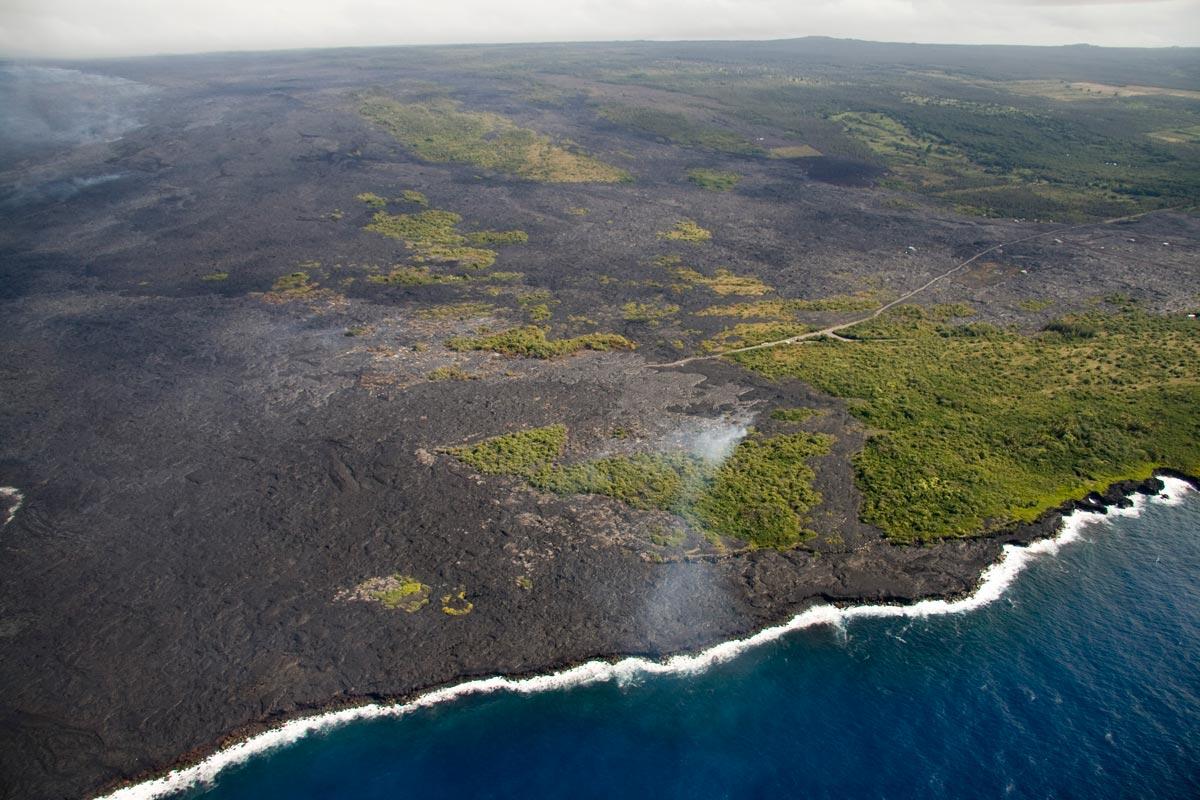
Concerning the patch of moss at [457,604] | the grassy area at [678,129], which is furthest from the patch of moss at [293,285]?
the grassy area at [678,129]

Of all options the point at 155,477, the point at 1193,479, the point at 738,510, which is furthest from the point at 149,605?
the point at 1193,479

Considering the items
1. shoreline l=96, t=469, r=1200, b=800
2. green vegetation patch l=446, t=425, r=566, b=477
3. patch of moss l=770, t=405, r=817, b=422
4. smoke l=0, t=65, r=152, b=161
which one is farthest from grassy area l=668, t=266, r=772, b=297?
smoke l=0, t=65, r=152, b=161

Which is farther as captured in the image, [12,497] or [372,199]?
[372,199]

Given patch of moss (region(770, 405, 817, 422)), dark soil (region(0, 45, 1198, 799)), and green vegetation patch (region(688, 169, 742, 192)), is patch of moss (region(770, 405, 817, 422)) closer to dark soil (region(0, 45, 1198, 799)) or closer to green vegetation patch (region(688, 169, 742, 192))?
dark soil (region(0, 45, 1198, 799))

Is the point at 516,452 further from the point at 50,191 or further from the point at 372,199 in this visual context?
the point at 50,191

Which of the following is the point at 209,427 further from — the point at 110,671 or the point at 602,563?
the point at 602,563

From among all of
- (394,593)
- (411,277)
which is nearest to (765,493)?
(394,593)
